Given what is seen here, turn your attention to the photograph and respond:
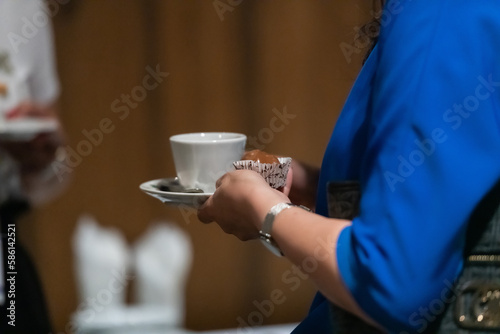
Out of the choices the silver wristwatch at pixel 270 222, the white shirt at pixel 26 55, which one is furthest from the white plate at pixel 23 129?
the silver wristwatch at pixel 270 222

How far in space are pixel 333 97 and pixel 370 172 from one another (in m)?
1.89

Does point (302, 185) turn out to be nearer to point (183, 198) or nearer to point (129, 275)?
point (183, 198)

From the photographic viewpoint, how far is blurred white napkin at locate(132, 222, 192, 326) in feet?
7.45

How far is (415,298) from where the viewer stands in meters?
0.53

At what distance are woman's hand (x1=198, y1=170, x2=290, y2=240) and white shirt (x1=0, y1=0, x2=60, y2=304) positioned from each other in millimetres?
1173

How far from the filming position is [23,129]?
5.28 ft

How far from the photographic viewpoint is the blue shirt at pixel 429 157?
516 millimetres

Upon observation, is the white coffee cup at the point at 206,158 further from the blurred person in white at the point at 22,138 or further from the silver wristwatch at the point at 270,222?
the blurred person in white at the point at 22,138

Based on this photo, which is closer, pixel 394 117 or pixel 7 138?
pixel 394 117

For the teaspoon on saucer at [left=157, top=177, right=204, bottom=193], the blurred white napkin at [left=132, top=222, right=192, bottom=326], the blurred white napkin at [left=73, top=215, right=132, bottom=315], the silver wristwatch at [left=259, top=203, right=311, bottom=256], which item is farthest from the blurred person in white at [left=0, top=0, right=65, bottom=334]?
the silver wristwatch at [left=259, top=203, right=311, bottom=256]

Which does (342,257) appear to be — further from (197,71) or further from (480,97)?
(197,71)

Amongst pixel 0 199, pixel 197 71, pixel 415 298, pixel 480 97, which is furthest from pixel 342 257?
pixel 197 71

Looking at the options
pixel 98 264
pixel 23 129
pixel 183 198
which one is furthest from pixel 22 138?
pixel 183 198

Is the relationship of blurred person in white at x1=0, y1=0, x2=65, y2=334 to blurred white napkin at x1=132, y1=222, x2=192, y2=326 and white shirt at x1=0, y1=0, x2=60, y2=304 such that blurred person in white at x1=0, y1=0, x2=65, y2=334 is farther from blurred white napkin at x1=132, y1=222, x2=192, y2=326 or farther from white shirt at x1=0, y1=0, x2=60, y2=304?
blurred white napkin at x1=132, y1=222, x2=192, y2=326
